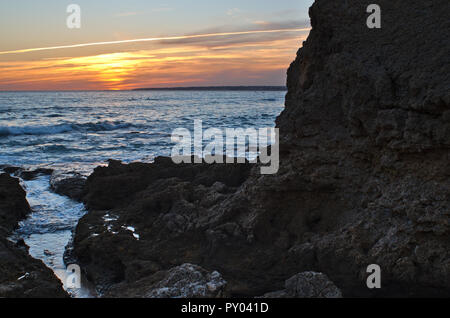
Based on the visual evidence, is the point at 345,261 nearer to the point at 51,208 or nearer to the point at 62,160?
the point at 51,208

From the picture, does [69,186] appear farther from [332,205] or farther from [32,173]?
[332,205]

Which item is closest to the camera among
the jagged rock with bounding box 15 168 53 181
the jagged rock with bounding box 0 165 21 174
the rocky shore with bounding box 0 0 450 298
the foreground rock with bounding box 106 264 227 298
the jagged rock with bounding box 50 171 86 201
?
the foreground rock with bounding box 106 264 227 298

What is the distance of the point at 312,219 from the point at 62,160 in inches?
434

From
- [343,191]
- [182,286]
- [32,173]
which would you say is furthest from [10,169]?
[343,191]

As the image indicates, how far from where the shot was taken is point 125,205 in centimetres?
733

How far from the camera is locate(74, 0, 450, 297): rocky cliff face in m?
4.12

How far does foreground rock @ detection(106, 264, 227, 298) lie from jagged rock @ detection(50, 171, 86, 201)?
5.11 meters

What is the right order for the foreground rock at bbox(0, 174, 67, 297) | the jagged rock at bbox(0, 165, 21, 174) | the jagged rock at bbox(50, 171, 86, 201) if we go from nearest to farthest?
the foreground rock at bbox(0, 174, 67, 297), the jagged rock at bbox(50, 171, 86, 201), the jagged rock at bbox(0, 165, 21, 174)

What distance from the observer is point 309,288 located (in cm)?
376

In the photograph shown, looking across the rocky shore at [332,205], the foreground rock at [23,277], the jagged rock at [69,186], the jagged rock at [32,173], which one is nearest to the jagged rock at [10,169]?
the jagged rock at [32,173]

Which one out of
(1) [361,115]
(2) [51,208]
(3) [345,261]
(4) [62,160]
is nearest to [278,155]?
(1) [361,115]

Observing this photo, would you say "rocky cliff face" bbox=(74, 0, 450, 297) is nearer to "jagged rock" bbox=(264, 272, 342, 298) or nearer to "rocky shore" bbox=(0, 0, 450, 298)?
"rocky shore" bbox=(0, 0, 450, 298)

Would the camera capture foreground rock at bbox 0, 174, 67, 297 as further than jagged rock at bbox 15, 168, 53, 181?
No

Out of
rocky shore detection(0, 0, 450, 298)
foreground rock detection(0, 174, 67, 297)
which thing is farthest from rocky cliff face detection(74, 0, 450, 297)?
foreground rock detection(0, 174, 67, 297)
